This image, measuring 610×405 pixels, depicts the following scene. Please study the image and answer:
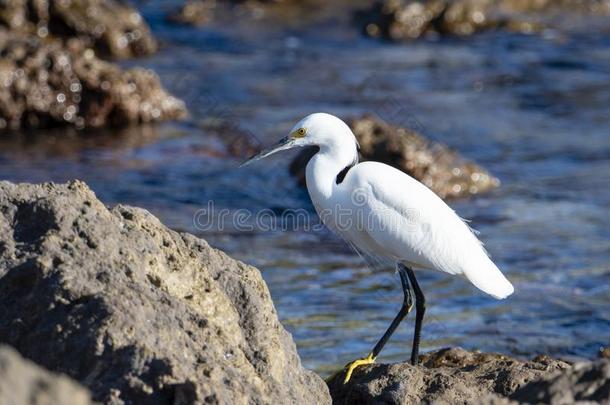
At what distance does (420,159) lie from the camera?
1022cm

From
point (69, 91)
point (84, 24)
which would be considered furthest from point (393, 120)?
point (84, 24)

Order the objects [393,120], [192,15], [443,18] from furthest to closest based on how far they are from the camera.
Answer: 1. [192,15]
2. [443,18]
3. [393,120]

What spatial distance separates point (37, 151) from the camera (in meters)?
11.1

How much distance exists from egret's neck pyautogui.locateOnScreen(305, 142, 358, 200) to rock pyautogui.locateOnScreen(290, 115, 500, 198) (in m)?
4.23

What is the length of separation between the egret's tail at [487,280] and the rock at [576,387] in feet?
8.13

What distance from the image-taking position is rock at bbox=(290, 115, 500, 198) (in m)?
10.2

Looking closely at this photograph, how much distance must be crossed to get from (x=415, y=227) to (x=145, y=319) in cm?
248

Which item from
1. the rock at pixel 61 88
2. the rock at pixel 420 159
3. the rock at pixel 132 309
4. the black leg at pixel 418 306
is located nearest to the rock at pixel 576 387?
the rock at pixel 132 309

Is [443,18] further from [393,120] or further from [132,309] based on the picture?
[132,309]

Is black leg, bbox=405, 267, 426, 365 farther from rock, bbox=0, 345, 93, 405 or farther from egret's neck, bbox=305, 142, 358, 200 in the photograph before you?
rock, bbox=0, 345, 93, 405

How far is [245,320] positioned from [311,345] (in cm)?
280

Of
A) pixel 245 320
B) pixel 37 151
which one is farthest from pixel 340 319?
pixel 37 151

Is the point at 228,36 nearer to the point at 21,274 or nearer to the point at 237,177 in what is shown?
the point at 237,177

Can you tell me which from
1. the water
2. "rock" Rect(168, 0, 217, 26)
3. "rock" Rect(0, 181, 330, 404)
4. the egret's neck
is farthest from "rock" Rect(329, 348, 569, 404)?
"rock" Rect(168, 0, 217, 26)
